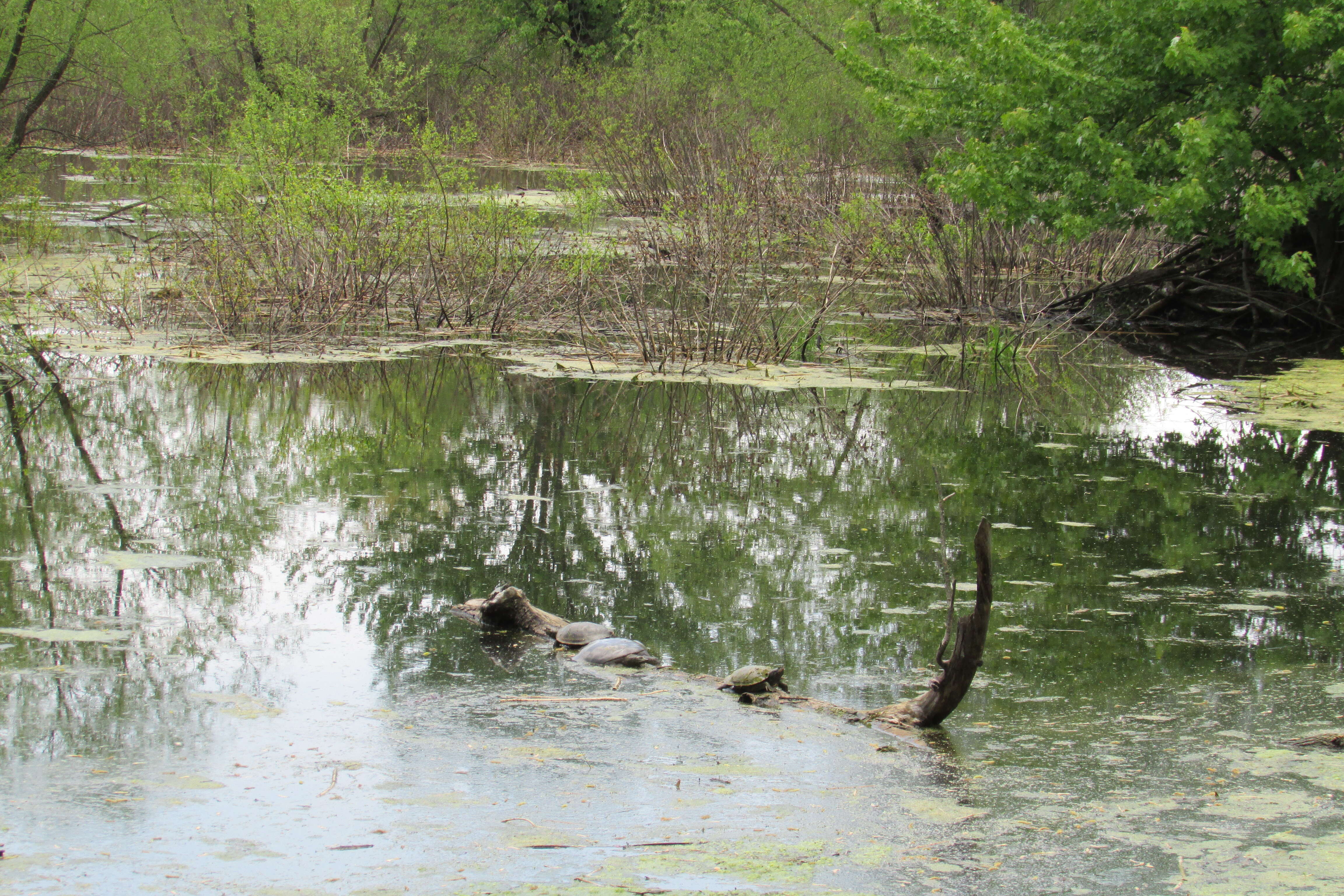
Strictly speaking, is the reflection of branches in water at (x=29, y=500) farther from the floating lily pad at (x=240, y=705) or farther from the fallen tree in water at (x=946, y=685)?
the fallen tree in water at (x=946, y=685)

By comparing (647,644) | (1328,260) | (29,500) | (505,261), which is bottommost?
(647,644)

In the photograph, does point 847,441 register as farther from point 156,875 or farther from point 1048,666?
point 156,875

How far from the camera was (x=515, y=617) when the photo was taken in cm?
532

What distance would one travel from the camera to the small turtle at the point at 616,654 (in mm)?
4945

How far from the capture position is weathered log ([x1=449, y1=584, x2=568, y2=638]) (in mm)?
5289

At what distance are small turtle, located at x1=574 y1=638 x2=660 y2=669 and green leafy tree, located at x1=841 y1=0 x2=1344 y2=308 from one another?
8.73 metres

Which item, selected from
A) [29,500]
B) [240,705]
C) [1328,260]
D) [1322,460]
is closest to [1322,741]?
[240,705]

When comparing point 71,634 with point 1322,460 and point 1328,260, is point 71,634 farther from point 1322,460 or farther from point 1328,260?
point 1328,260

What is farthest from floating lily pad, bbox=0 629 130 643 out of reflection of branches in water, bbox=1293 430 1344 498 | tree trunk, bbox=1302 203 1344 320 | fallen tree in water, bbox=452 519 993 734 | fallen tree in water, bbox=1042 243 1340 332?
tree trunk, bbox=1302 203 1344 320

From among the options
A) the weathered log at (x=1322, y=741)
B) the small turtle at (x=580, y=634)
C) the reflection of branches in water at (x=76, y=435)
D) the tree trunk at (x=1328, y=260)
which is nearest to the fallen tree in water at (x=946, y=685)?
the small turtle at (x=580, y=634)

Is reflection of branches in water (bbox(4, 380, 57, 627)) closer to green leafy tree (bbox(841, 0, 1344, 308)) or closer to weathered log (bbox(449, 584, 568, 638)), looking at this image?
weathered log (bbox(449, 584, 568, 638))

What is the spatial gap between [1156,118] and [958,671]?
403 inches

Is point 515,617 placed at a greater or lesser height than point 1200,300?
lesser

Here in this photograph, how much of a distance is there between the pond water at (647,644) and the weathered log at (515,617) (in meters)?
0.12
